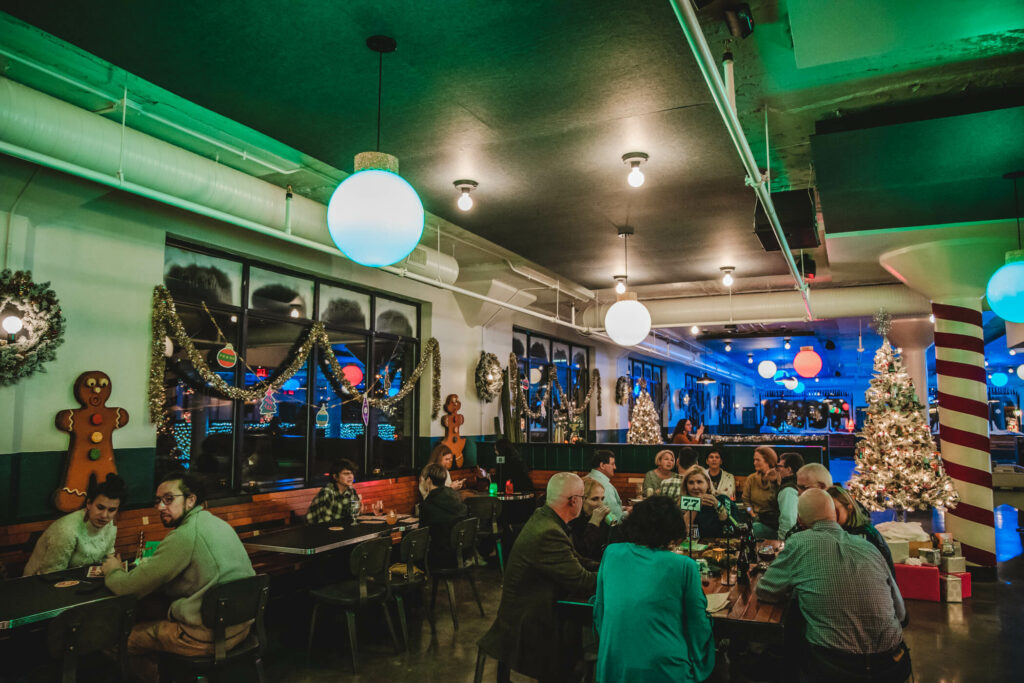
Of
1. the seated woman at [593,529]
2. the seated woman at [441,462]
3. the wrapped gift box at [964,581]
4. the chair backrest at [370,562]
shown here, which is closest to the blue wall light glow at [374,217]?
the seated woman at [593,529]

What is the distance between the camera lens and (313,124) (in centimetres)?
399

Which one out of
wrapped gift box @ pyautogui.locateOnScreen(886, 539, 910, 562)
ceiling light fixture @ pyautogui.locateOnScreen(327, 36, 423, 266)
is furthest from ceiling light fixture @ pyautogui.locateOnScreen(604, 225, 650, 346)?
wrapped gift box @ pyautogui.locateOnScreen(886, 539, 910, 562)

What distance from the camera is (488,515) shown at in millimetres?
7238

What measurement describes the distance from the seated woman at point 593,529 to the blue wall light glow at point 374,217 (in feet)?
8.21

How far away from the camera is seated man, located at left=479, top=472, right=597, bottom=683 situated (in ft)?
10.9

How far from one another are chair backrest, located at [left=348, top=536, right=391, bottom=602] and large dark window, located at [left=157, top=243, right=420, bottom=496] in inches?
94.9

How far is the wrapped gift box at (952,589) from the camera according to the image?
6.49 metres

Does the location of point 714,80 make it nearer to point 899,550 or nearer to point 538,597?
point 538,597

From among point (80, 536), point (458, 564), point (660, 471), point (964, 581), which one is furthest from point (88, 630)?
point (964, 581)

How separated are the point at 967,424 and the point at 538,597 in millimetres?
6609

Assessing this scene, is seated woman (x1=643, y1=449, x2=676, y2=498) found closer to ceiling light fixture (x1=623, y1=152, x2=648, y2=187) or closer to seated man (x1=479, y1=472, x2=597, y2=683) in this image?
ceiling light fixture (x1=623, y1=152, x2=648, y2=187)

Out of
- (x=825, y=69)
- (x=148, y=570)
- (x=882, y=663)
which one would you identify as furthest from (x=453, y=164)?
(x=882, y=663)

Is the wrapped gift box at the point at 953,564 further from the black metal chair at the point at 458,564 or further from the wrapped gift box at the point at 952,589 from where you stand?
the black metal chair at the point at 458,564

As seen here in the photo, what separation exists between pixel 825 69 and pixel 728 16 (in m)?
1.09
